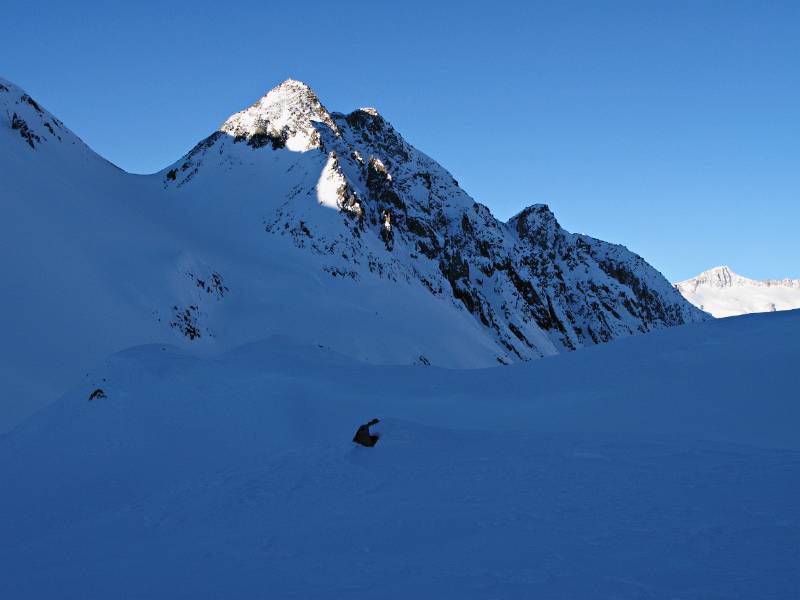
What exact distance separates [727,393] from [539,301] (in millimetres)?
64756

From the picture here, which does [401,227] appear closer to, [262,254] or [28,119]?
[262,254]

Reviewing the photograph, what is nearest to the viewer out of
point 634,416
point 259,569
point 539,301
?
point 259,569

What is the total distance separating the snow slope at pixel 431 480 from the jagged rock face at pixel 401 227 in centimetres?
3134

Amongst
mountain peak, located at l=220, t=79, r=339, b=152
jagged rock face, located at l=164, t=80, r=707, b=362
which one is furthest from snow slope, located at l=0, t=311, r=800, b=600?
mountain peak, located at l=220, t=79, r=339, b=152

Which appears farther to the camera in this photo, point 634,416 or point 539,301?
point 539,301

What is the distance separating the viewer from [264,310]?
36938 mm

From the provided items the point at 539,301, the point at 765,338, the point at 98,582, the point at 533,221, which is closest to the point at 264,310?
the point at 765,338

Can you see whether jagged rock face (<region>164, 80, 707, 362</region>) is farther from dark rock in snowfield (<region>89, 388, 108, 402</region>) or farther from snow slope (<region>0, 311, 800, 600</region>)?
snow slope (<region>0, 311, 800, 600</region>)

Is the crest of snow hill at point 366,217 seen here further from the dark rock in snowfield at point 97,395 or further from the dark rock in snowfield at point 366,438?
the dark rock in snowfield at point 366,438

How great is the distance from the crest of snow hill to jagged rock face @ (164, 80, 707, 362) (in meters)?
0.14

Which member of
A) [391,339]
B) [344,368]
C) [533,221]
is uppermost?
[533,221]

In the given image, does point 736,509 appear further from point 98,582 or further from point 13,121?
point 13,121

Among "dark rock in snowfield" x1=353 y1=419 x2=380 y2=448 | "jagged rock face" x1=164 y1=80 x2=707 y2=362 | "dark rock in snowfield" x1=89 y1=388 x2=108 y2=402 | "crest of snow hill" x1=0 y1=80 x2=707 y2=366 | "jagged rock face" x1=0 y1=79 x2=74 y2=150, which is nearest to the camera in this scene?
"dark rock in snowfield" x1=353 y1=419 x2=380 y2=448

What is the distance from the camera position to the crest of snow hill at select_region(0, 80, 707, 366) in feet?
152
